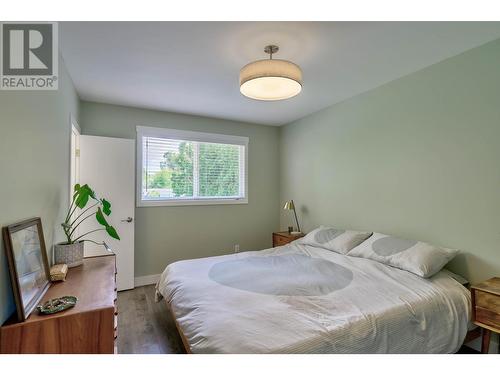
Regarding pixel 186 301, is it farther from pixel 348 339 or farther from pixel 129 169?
pixel 129 169

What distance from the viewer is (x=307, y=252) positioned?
9.59ft

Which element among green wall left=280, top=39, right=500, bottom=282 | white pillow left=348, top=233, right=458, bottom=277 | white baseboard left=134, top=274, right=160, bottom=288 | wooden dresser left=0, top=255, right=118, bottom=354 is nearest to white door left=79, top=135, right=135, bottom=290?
white baseboard left=134, top=274, right=160, bottom=288

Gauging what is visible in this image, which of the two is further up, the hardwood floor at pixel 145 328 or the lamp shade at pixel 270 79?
the lamp shade at pixel 270 79

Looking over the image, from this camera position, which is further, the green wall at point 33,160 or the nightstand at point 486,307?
the nightstand at point 486,307

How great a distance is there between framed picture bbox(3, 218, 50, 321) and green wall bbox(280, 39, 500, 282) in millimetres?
3055

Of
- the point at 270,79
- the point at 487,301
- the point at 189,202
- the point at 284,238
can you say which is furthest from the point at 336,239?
the point at 189,202

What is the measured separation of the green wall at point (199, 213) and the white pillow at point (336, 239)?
1.30m

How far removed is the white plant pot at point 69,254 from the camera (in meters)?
1.93

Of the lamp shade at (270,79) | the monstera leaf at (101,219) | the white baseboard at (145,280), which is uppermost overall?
the lamp shade at (270,79)

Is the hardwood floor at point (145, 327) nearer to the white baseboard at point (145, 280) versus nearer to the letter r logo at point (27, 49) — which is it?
the white baseboard at point (145, 280)

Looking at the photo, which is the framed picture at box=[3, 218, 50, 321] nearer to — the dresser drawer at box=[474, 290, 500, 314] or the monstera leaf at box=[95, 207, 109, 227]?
the monstera leaf at box=[95, 207, 109, 227]

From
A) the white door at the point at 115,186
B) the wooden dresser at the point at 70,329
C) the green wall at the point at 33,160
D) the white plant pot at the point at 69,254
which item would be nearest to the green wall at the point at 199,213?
the white door at the point at 115,186
